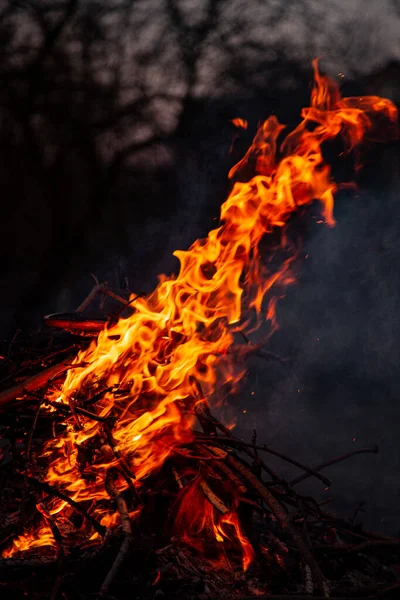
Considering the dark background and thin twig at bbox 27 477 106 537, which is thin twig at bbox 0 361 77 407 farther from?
the dark background

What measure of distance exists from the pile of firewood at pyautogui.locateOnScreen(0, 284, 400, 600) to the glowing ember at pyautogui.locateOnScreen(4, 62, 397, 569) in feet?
0.14

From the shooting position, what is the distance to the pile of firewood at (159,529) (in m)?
2.43

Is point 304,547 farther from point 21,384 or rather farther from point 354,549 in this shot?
point 21,384

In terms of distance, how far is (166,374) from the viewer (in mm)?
3305

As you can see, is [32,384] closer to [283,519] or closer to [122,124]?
[283,519]

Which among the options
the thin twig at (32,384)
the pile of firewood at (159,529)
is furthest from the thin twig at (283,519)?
the thin twig at (32,384)

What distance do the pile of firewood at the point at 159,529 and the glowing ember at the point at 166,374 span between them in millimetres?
42

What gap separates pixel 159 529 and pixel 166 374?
782 millimetres

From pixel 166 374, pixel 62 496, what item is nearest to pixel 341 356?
pixel 166 374

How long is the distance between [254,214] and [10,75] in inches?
264

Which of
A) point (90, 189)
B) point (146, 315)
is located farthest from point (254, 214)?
point (90, 189)

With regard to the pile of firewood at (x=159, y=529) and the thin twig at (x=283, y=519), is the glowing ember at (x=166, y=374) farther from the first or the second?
the thin twig at (x=283, y=519)

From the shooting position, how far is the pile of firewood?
7.97ft

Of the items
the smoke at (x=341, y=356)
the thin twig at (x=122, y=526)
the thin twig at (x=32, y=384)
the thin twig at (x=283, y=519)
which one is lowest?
the smoke at (x=341, y=356)
